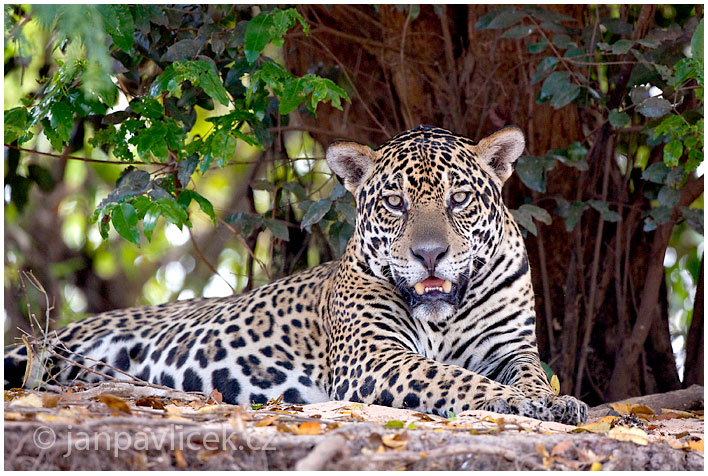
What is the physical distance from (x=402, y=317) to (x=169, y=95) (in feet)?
8.47

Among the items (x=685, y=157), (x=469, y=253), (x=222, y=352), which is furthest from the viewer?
(x=685, y=157)

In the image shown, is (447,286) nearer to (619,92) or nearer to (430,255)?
(430,255)

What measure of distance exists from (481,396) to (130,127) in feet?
11.2

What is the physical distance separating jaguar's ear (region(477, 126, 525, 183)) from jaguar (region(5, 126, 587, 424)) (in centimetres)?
1

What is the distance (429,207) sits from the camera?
5.82 m

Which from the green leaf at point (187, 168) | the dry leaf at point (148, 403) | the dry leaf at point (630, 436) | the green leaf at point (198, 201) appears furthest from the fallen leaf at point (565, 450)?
the green leaf at point (187, 168)

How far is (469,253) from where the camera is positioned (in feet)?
19.0

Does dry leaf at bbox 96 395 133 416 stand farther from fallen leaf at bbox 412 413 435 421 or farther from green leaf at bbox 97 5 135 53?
green leaf at bbox 97 5 135 53

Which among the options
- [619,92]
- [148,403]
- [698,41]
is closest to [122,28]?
[148,403]

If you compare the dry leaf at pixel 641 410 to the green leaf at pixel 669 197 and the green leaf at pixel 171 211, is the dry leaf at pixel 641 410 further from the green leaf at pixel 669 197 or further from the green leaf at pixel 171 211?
the green leaf at pixel 171 211

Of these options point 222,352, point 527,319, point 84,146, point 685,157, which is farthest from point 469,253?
point 84,146

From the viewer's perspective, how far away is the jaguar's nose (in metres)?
5.49

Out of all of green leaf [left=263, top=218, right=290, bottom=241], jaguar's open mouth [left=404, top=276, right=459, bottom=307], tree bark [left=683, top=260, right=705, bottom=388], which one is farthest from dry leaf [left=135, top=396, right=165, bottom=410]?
tree bark [left=683, top=260, right=705, bottom=388]

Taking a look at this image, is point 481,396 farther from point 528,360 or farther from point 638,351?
point 638,351
